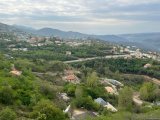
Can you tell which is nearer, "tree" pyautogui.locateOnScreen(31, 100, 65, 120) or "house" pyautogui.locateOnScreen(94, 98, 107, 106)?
"tree" pyautogui.locateOnScreen(31, 100, 65, 120)

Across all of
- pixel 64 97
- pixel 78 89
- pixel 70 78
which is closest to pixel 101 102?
pixel 78 89

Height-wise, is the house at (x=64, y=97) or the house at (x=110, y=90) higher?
the house at (x=64, y=97)

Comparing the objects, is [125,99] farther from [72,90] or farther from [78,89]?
[72,90]

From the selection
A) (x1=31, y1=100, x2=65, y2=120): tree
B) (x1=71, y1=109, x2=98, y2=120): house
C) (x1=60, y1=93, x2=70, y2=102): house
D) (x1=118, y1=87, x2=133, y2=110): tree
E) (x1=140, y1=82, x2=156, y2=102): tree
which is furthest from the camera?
(x1=140, y1=82, x2=156, y2=102): tree

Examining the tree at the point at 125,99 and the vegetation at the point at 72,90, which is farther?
the tree at the point at 125,99

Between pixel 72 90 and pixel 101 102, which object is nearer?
pixel 101 102

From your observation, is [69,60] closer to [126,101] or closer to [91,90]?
[91,90]

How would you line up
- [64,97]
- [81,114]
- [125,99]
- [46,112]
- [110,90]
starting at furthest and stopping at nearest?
[110,90]
[64,97]
[125,99]
[81,114]
[46,112]

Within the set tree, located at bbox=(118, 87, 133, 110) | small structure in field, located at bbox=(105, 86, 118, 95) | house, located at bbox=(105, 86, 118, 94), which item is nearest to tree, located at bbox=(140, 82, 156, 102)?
small structure in field, located at bbox=(105, 86, 118, 95)

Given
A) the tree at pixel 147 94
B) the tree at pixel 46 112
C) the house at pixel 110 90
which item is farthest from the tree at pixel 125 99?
the tree at pixel 46 112

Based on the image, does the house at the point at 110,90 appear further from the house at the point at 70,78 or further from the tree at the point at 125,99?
the tree at the point at 125,99

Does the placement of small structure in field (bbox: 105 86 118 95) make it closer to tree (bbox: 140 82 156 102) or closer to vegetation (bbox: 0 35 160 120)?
vegetation (bbox: 0 35 160 120)
